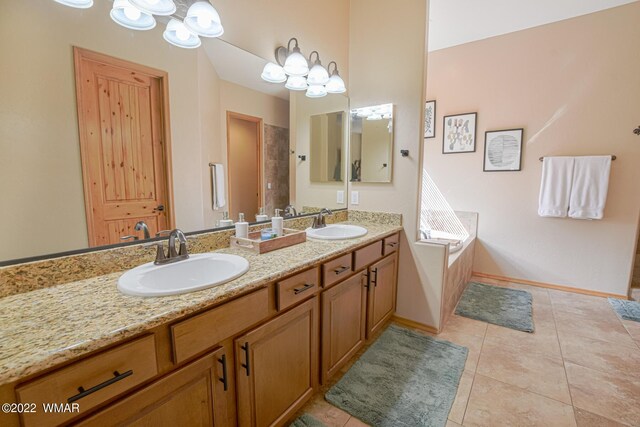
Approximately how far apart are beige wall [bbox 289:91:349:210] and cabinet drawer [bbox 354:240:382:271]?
2.03ft

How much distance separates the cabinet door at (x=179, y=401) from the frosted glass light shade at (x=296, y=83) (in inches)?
65.4

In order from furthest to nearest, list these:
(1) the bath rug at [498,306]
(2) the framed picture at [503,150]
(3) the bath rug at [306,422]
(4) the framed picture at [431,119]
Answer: (4) the framed picture at [431,119]
(2) the framed picture at [503,150]
(1) the bath rug at [498,306]
(3) the bath rug at [306,422]

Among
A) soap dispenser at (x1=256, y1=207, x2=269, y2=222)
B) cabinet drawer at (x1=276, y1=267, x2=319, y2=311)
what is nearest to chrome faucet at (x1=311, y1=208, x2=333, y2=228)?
soap dispenser at (x1=256, y1=207, x2=269, y2=222)

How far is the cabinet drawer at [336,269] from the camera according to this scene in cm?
145

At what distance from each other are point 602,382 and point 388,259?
1439 mm

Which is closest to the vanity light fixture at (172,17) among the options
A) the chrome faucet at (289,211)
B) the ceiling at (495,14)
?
the chrome faucet at (289,211)

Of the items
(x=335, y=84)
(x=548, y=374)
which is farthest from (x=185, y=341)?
(x=548, y=374)

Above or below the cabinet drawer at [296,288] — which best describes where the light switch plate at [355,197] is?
above

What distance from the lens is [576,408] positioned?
1.49 metres

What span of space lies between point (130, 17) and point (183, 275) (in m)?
1.11

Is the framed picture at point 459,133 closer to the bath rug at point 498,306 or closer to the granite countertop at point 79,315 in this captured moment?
the bath rug at point 498,306

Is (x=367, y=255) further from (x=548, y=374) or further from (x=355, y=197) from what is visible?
(x=548, y=374)

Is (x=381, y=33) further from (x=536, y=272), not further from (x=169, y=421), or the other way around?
(x=536, y=272)

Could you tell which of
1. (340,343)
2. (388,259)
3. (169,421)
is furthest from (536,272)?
(169,421)
